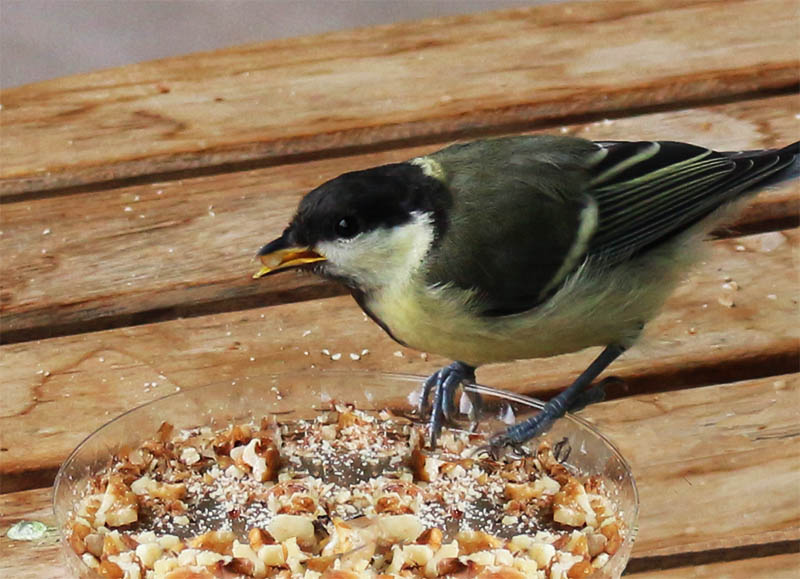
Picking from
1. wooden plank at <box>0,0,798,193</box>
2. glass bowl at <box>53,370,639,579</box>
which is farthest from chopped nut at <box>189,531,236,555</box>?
wooden plank at <box>0,0,798,193</box>

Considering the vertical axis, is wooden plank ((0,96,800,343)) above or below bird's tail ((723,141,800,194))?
below

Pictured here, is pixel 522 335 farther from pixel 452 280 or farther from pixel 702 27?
pixel 702 27

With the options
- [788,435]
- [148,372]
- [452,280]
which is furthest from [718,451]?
[148,372]

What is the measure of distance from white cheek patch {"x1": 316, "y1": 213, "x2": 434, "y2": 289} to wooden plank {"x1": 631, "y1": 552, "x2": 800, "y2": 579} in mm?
423

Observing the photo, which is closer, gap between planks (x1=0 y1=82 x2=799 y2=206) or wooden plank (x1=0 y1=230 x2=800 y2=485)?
wooden plank (x1=0 y1=230 x2=800 y2=485)

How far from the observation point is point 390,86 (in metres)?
2.49

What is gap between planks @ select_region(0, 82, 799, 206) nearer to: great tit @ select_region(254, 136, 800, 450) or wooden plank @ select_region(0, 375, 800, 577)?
great tit @ select_region(254, 136, 800, 450)

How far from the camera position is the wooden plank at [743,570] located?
61.4 inches

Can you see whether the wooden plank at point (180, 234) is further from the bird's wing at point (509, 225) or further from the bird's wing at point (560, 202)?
the bird's wing at point (509, 225)

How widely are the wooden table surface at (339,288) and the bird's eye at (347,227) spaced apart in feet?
1.00

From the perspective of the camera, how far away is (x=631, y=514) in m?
1.45

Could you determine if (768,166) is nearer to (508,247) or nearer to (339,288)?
(508,247)

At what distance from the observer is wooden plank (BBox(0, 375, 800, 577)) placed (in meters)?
1.61

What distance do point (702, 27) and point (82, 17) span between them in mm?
2841
